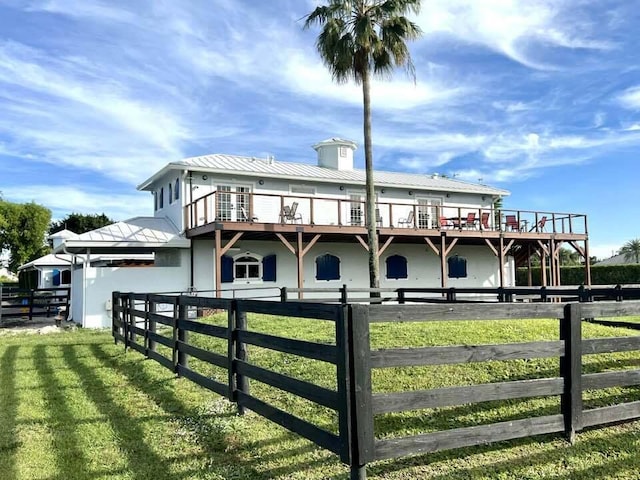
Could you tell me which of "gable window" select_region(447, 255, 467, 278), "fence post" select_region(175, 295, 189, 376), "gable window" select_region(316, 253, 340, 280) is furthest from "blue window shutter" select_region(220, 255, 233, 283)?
"fence post" select_region(175, 295, 189, 376)

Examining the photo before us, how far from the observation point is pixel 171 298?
7.22m

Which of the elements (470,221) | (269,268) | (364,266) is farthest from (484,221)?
(269,268)

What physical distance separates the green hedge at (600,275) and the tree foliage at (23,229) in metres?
37.4

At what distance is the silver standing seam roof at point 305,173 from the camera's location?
1869 centimetres

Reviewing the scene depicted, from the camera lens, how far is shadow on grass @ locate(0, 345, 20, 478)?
4094 mm

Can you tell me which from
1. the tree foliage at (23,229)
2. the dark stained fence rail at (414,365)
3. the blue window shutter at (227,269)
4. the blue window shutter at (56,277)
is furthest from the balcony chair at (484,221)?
the tree foliage at (23,229)

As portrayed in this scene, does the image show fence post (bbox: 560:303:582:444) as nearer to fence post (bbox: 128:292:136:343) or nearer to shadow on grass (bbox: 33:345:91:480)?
shadow on grass (bbox: 33:345:91:480)

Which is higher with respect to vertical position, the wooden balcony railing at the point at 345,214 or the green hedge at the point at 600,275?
the wooden balcony railing at the point at 345,214

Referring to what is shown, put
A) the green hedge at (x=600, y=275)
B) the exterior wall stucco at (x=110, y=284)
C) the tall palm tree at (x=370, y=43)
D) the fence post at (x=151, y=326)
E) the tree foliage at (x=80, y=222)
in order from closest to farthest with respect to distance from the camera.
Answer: the fence post at (x=151, y=326) < the exterior wall stucco at (x=110, y=284) < the tall palm tree at (x=370, y=43) < the green hedge at (x=600, y=275) < the tree foliage at (x=80, y=222)

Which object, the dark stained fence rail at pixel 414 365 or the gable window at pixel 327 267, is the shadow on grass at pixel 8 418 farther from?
the gable window at pixel 327 267

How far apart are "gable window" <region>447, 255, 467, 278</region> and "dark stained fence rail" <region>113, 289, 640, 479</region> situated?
765 inches

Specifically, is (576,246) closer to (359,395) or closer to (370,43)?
(370,43)

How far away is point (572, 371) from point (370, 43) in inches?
549

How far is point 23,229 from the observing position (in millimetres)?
41094
